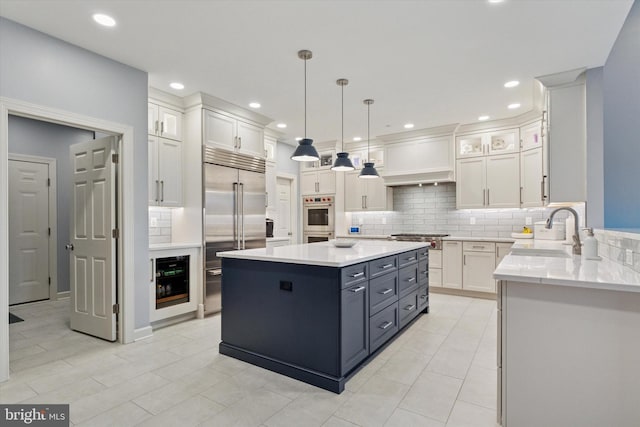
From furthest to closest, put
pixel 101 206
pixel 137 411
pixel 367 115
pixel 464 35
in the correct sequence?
1. pixel 367 115
2. pixel 101 206
3. pixel 464 35
4. pixel 137 411

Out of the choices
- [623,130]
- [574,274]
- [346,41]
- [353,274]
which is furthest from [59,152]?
[623,130]

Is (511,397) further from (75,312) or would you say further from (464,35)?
(75,312)

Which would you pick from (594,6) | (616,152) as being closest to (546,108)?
(616,152)

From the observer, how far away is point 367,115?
15.9ft

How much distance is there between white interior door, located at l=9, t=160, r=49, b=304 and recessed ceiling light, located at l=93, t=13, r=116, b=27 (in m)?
3.47

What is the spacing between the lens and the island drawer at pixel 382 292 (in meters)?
2.72

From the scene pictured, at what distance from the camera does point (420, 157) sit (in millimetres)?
5664

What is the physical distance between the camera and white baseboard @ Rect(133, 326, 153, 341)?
3303 mm

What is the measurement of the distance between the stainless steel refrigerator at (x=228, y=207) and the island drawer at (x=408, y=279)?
217cm

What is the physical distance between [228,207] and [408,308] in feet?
8.42

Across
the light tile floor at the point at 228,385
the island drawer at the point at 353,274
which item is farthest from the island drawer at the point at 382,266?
the light tile floor at the point at 228,385

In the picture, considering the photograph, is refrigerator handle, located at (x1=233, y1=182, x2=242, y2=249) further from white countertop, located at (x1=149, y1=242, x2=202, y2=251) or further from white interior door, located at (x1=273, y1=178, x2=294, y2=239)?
white interior door, located at (x1=273, y1=178, x2=294, y2=239)

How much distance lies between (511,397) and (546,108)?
3191 millimetres

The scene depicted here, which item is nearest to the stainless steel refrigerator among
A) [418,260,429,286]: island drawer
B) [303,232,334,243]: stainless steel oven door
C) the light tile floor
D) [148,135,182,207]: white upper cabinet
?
[148,135,182,207]: white upper cabinet
